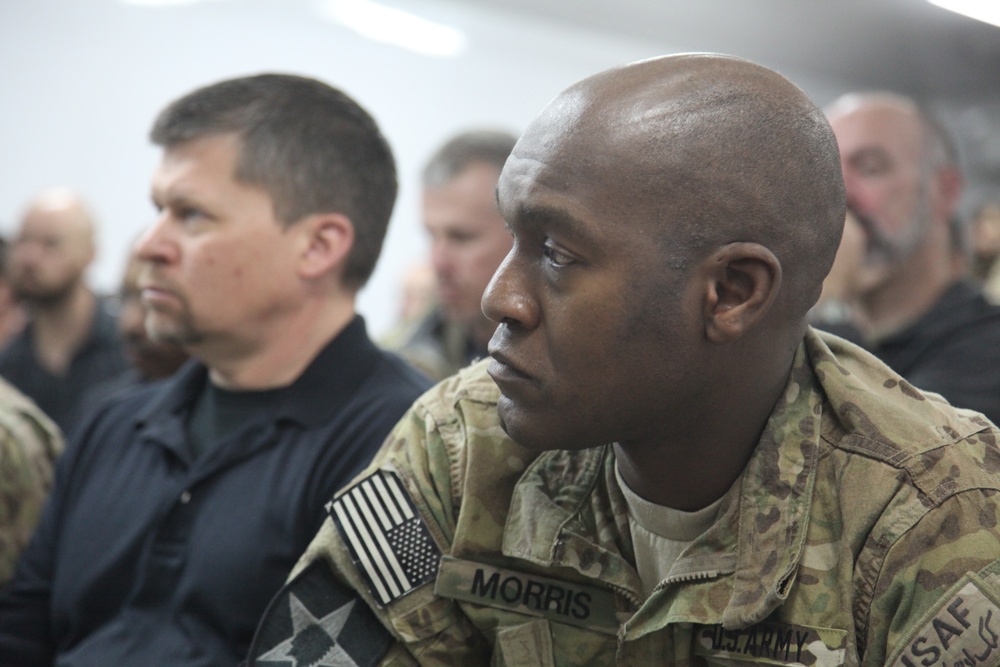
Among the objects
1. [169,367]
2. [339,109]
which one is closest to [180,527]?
[339,109]

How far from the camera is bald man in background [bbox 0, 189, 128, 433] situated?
347 cm

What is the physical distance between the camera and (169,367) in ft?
8.09

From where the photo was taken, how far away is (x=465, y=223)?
106 inches

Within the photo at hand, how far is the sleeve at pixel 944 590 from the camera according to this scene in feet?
3.00

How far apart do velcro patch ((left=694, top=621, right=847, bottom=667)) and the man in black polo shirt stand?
0.60m

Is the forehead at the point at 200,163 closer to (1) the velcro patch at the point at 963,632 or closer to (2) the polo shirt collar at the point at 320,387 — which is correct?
(2) the polo shirt collar at the point at 320,387

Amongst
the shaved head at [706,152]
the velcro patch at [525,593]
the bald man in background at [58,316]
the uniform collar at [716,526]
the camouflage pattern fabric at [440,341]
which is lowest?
the bald man in background at [58,316]

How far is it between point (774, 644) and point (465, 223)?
73.0 inches

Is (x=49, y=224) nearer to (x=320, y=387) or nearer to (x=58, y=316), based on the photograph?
(x=58, y=316)

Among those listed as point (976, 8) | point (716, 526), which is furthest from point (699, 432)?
point (976, 8)

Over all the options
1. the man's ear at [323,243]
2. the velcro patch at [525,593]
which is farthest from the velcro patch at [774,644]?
the man's ear at [323,243]

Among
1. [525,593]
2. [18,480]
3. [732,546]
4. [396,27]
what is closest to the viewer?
[732,546]

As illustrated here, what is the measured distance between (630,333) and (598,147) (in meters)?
0.17

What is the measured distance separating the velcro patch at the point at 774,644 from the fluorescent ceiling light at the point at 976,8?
4.91 meters
